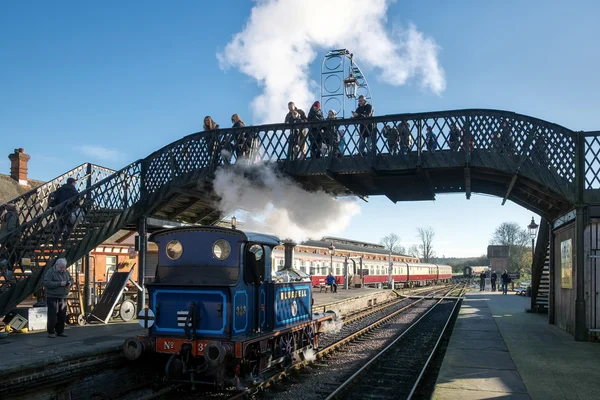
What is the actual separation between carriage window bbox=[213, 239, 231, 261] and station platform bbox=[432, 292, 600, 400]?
12.1ft

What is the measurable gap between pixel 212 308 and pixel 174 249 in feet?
4.02

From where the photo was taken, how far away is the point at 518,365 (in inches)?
361

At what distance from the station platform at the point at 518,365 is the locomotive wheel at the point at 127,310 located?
8.23m

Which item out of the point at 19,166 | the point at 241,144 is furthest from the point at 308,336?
the point at 19,166

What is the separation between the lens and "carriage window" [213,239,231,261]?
303 inches

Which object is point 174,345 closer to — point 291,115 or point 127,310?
point 127,310

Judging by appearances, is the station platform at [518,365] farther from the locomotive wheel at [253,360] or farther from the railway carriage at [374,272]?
the railway carriage at [374,272]

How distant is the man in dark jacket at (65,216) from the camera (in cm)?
1175

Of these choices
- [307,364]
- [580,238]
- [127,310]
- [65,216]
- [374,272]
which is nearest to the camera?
Answer: [307,364]

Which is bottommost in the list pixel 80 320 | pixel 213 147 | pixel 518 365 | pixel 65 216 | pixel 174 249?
pixel 518 365

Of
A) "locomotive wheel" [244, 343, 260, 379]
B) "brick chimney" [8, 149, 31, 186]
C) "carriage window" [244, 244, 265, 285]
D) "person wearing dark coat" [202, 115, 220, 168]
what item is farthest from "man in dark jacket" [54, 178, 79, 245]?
"brick chimney" [8, 149, 31, 186]

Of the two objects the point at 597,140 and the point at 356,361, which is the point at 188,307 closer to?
the point at 356,361

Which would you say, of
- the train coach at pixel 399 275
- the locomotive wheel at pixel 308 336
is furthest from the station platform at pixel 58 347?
the train coach at pixel 399 275

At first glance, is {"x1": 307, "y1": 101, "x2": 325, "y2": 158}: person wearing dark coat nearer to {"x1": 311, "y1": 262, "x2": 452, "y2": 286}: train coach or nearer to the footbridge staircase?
the footbridge staircase
